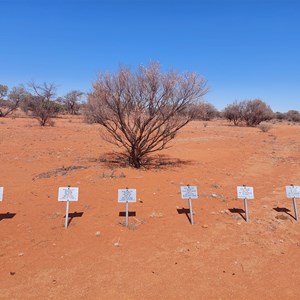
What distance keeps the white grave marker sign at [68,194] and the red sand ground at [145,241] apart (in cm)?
53

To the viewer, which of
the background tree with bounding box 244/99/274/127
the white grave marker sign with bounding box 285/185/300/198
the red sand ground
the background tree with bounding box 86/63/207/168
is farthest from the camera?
the background tree with bounding box 244/99/274/127

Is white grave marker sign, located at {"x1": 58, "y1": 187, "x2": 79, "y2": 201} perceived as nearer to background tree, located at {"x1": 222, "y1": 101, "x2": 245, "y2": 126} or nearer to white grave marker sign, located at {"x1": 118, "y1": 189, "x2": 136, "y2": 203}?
white grave marker sign, located at {"x1": 118, "y1": 189, "x2": 136, "y2": 203}

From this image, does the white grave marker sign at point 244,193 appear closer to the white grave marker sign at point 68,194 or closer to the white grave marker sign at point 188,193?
the white grave marker sign at point 188,193

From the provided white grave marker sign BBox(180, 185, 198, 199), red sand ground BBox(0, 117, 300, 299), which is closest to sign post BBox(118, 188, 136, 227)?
red sand ground BBox(0, 117, 300, 299)

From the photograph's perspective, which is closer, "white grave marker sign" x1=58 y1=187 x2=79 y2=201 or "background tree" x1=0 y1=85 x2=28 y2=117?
"white grave marker sign" x1=58 y1=187 x2=79 y2=201

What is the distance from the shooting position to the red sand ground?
4191 mm

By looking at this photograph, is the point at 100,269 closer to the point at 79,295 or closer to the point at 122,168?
the point at 79,295

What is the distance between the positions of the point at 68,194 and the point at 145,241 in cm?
202

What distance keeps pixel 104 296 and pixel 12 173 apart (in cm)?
792

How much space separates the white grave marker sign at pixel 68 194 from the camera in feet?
21.0

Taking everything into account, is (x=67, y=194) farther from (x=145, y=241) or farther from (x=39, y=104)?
(x=39, y=104)

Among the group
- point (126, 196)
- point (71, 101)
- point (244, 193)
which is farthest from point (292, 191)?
point (71, 101)

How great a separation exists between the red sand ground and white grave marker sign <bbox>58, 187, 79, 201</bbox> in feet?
1.73

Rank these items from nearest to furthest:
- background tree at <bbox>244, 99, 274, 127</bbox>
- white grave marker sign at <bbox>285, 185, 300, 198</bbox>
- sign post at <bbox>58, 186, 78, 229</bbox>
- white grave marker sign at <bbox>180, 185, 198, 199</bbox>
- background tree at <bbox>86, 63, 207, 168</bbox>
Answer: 1. sign post at <bbox>58, 186, 78, 229</bbox>
2. white grave marker sign at <bbox>180, 185, 198, 199</bbox>
3. white grave marker sign at <bbox>285, 185, 300, 198</bbox>
4. background tree at <bbox>86, 63, 207, 168</bbox>
5. background tree at <bbox>244, 99, 274, 127</bbox>
